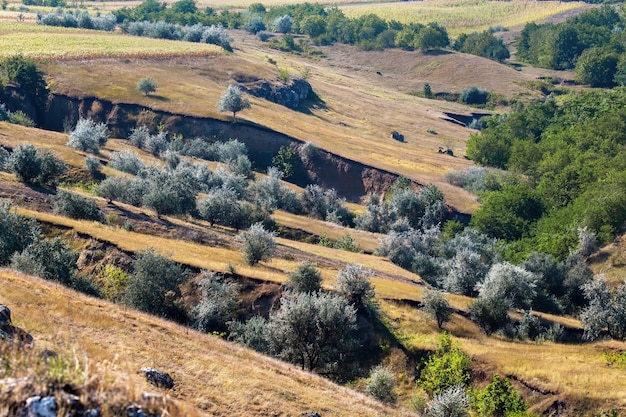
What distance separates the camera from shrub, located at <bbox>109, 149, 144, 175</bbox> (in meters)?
63.4

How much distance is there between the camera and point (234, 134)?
3425 inches

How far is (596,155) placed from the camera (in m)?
85.8

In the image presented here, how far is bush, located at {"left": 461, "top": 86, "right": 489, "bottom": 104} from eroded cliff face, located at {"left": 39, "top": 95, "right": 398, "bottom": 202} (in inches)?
2900

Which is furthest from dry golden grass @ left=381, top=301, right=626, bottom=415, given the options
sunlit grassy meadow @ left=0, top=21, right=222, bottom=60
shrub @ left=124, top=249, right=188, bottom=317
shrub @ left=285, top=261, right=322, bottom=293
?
sunlit grassy meadow @ left=0, top=21, right=222, bottom=60

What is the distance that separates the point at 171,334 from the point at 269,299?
14500mm

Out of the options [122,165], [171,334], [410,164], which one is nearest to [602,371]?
[171,334]

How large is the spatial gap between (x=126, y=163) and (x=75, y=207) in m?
20.3

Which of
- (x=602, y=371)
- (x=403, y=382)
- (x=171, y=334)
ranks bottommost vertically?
(x=403, y=382)

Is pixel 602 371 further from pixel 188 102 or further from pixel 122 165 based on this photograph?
pixel 188 102

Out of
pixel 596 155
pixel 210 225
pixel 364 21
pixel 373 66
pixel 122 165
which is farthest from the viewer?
pixel 364 21

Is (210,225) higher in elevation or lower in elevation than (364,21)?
lower

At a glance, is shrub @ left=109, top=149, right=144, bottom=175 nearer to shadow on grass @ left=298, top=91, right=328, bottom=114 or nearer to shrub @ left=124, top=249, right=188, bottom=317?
shrub @ left=124, top=249, right=188, bottom=317

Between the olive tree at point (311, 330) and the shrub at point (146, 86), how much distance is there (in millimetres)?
64400

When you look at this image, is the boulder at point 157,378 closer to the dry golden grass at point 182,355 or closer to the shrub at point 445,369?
the dry golden grass at point 182,355
